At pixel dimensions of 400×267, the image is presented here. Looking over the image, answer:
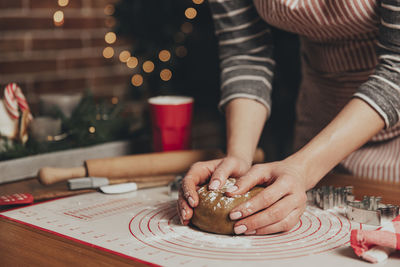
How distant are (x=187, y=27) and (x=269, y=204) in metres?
1.96

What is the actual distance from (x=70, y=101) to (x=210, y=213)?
70 cm

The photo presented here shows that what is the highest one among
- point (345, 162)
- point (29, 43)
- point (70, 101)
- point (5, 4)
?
point (5, 4)

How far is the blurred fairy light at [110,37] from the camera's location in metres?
2.40

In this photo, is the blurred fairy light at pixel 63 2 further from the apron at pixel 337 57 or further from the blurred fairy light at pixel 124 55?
the apron at pixel 337 57

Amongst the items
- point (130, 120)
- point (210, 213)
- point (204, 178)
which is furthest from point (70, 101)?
point (210, 213)

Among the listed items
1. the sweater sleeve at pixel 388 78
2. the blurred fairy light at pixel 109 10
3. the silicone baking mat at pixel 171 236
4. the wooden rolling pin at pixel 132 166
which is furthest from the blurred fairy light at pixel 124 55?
the sweater sleeve at pixel 388 78

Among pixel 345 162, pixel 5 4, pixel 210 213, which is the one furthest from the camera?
pixel 5 4

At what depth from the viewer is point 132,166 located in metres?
1.11

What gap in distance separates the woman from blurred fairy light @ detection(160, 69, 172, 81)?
3.91 feet

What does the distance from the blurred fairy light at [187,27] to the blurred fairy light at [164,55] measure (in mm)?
158

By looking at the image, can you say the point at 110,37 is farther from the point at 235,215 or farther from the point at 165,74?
the point at 235,215

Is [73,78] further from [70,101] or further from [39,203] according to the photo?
[39,203]

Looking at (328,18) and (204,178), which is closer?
(204,178)

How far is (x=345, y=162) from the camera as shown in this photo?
127 centimetres
